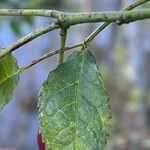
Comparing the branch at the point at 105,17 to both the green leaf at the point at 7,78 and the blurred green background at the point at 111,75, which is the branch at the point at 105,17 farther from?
the blurred green background at the point at 111,75

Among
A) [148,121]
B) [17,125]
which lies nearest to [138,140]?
[148,121]

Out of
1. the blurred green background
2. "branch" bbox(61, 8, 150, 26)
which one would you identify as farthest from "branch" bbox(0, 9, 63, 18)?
the blurred green background

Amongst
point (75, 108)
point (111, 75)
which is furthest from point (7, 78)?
point (111, 75)

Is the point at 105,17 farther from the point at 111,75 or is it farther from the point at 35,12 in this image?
the point at 111,75

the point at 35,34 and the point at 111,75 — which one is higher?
the point at 111,75

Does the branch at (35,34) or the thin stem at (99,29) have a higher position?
the thin stem at (99,29)

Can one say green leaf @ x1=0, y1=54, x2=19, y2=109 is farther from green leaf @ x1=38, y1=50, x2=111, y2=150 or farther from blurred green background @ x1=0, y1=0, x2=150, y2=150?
blurred green background @ x1=0, y1=0, x2=150, y2=150

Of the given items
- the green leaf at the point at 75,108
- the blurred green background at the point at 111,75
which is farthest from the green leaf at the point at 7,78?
the blurred green background at the point at 111,75
